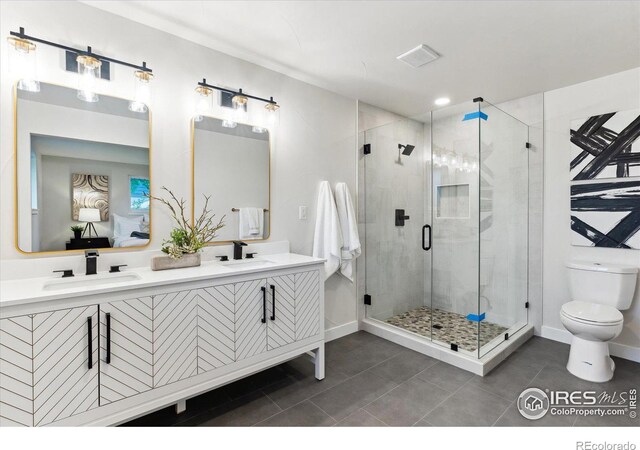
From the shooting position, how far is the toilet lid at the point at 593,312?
7.04 ft

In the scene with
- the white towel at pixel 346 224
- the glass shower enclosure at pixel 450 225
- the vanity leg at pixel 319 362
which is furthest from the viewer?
the white towel at pixel 346 224

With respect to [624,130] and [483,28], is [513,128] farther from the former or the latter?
[483,28]

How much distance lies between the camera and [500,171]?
2758 mm

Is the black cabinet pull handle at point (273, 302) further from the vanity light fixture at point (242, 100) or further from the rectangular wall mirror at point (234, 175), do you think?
the vanity light fixture at point (242, 100)

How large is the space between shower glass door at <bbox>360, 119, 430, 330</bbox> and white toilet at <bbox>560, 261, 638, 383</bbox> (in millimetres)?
1244

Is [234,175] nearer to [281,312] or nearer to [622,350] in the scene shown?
[281,312]

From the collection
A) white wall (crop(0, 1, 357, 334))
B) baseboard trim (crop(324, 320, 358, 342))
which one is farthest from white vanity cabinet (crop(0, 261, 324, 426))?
baseboard trim (crop(324, 320, 358, 342))

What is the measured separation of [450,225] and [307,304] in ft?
5.19

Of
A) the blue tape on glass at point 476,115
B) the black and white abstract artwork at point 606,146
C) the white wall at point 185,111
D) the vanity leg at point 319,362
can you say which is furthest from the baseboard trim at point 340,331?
the black and white abstract artwork at point 606,146

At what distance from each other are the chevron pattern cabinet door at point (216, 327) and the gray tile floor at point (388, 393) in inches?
14.0

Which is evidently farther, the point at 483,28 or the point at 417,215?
the point at 417,215
